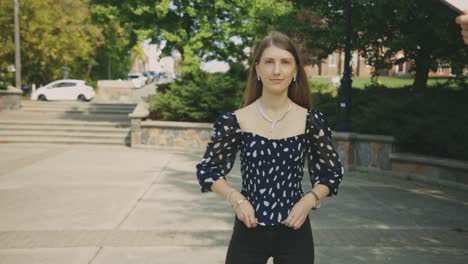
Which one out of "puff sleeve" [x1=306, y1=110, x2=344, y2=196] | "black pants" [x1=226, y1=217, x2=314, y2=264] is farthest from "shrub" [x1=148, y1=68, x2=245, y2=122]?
"black pants" [x1=226, y1=217, x2=314, y2=264]

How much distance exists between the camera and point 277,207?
96.7 inches


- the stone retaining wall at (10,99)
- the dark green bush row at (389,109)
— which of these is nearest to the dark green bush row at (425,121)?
the dark green bush row at (389,109)

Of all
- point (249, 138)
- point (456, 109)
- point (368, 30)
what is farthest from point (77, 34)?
point (249, 138)

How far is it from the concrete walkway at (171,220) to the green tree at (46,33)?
72.4 ft

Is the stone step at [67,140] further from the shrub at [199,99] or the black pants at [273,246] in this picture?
the black pants at [273,246]

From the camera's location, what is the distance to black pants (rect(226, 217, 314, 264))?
8.06ft

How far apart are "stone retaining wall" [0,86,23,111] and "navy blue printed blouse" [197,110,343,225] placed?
72.6ft

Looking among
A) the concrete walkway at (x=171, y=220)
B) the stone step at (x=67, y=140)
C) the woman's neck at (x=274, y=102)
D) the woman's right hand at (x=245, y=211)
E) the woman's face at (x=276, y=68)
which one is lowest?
the stone step at (x=67, y=140)

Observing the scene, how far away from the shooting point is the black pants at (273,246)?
246 centimetres

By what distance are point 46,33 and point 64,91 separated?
4049 millimetres

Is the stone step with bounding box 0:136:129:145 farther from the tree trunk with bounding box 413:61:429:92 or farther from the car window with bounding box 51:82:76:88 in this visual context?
the car window with bounding box 51:82:76:88

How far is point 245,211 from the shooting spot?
236 cm

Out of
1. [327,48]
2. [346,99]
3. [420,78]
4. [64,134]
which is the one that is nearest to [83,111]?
[64,134]

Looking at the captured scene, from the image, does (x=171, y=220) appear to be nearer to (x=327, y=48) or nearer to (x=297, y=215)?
(x=297, y=215)
